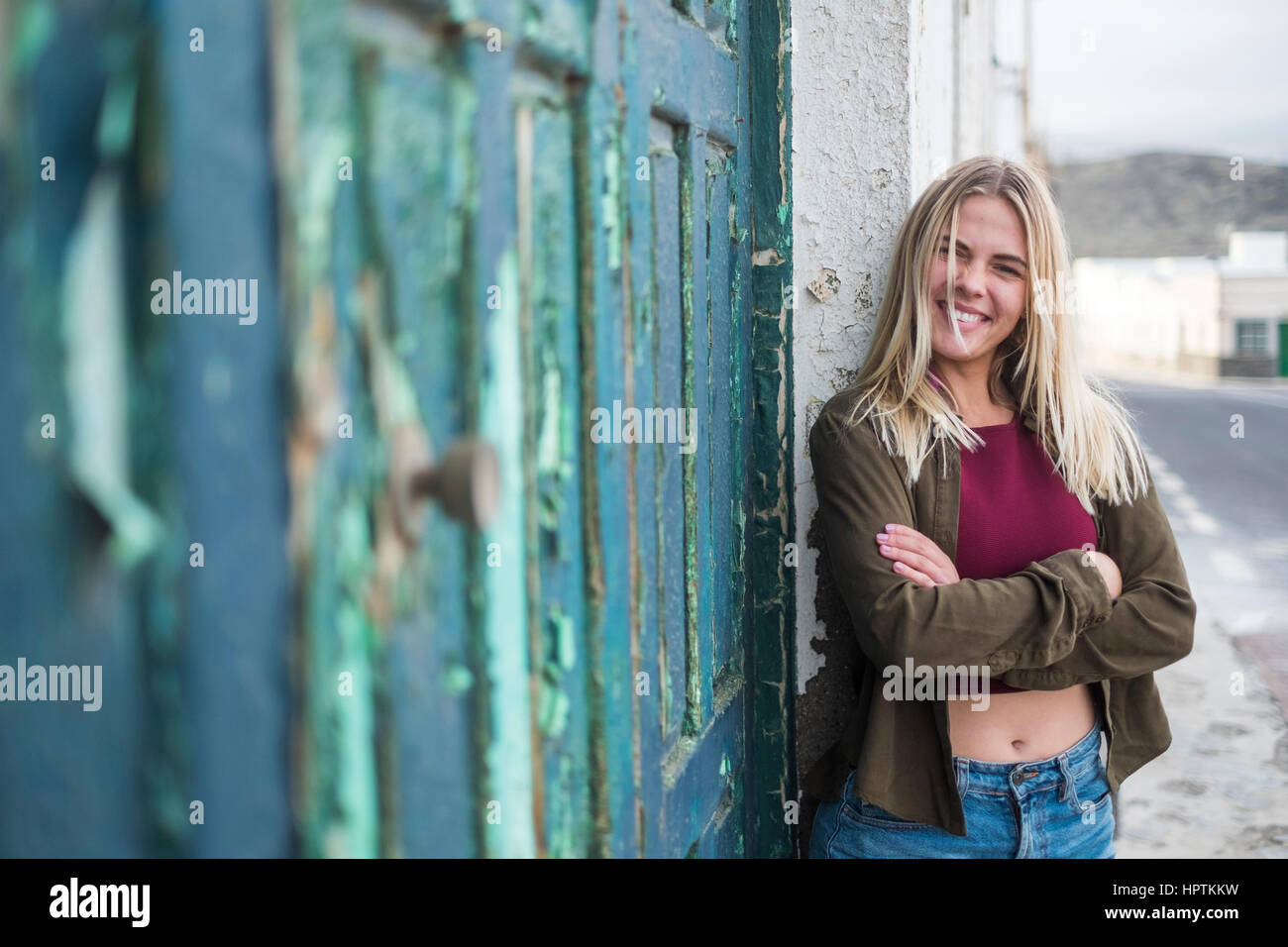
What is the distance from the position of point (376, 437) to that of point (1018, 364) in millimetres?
1606

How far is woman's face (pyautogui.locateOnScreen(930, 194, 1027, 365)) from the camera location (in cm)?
184

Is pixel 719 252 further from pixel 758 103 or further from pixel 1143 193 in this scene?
pixel 1143 193

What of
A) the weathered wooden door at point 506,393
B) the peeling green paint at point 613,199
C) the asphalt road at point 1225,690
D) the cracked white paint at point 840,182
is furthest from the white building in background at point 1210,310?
the peeling green paint at point 613,199

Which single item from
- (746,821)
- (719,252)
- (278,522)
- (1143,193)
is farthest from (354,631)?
(1143,193)

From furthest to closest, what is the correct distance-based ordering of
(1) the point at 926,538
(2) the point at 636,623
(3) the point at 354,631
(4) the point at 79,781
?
(1) the point at 926,538, (2) the point at 636,623, (3) the point at 354,631, (4) the point at 79,781

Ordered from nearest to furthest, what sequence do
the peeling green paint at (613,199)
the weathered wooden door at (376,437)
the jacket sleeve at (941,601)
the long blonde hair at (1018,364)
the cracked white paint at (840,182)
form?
the weathered wooden door at (376,437)
the peeling green paint at (613,199)
the jacket sleeve at (941,601)
the long blonde hair at (1018,364)
the cracked white paint at (840,182)

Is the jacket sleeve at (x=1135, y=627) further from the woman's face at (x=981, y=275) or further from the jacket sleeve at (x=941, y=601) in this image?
the woman's face at (x=981, y=275)

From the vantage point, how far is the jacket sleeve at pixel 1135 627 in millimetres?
1692

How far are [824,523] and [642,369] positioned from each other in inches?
28.4

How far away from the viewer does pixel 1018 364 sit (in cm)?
194

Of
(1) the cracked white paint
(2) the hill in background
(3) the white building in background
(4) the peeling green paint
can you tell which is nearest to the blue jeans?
(1) the cracked white paint

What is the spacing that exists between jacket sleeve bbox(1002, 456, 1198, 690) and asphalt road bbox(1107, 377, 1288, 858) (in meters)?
0.36

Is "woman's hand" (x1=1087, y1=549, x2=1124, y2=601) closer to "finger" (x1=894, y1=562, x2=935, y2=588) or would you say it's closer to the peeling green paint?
"finger" (x1=894, y1=562, x2=935, y2=588)

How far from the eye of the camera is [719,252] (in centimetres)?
172
